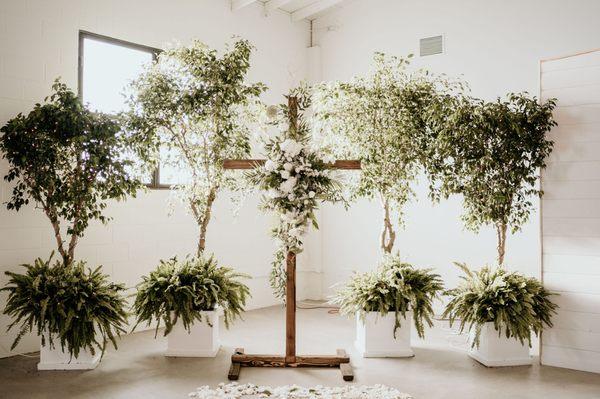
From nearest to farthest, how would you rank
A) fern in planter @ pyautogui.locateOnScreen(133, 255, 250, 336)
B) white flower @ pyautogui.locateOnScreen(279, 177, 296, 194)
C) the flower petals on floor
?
the flower petals on floor, white flower @ pyautogui.locateOnScreen(279, 177, 296, 194), fern in planter @ pyautogui.locateOnScreen(133, 255, 250, 336)

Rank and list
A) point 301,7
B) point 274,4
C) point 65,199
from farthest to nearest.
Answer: point 301,7, point 274,4, point 65,199

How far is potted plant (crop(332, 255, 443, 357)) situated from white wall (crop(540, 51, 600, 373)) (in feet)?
3.28

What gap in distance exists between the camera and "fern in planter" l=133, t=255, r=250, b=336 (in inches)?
189

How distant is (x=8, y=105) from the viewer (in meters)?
4.96

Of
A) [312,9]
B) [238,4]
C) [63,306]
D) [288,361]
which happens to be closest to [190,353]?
[288,361]

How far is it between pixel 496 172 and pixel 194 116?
2.69 m

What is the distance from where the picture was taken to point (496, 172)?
194 inches

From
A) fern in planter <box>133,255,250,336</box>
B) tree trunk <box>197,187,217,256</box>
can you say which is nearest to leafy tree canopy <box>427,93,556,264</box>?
tree trunk <box>197,187,217,256</box>

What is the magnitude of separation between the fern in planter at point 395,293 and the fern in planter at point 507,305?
236mm

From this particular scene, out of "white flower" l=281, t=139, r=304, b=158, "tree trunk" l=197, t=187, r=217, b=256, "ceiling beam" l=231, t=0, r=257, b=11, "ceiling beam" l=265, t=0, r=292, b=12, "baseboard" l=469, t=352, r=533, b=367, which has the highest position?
"ceiling beam" l=265, t=0, r=292, b=12

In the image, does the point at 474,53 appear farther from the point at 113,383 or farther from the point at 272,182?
the point at 113,383

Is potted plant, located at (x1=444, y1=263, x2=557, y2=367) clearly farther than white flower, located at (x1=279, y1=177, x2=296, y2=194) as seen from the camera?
Yes

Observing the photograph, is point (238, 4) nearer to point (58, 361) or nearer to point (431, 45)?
point (431, 45)

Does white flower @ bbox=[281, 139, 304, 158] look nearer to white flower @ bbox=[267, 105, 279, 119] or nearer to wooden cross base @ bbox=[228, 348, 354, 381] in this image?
white flower @ bbox=[267, 105, 279, 119]
